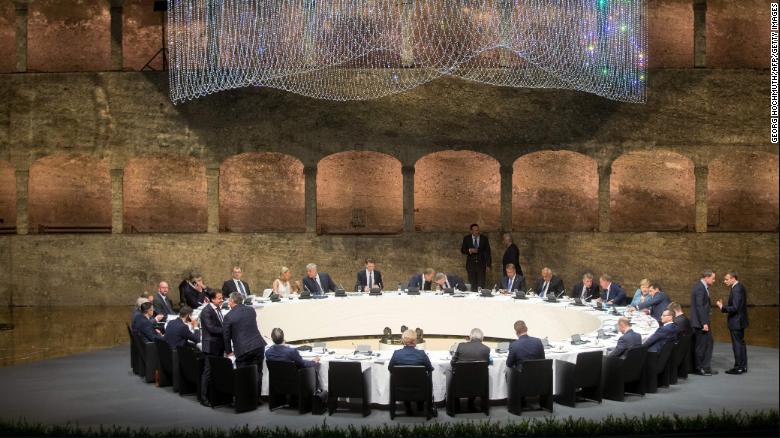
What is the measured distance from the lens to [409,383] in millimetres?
9445

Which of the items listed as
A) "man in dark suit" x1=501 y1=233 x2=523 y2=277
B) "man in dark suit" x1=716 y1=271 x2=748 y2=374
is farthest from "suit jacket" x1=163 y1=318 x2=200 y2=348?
"man in dark suit" x1=501 y1=233 x2=523 y2=277

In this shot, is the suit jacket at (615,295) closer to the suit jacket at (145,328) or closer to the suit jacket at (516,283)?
the suit jacket at (516,283)

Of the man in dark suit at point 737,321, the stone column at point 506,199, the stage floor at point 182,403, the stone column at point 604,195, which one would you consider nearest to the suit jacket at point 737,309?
the man in dark suit at point 737,321

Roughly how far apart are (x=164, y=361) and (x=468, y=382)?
11.8 ft

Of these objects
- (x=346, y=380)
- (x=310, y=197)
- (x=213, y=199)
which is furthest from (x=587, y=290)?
(x=213, y=199)

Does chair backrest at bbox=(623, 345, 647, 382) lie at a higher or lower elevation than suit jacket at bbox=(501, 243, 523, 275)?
lower

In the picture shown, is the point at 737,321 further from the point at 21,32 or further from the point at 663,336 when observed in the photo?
the point at 21,32

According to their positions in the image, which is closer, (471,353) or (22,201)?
(471,353)

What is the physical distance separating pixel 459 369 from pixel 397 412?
83 centimetres

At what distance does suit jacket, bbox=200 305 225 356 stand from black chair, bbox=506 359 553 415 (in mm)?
3132

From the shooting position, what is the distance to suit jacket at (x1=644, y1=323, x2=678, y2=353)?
34.9 ft

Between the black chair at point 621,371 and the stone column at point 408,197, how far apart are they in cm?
946

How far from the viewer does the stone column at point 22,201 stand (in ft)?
63.7

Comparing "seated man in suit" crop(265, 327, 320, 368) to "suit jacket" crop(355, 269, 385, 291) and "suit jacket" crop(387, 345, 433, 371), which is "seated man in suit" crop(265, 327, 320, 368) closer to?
"suit jacket" crop(387, 345, 433, 371)
